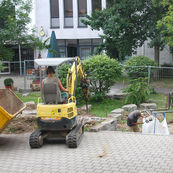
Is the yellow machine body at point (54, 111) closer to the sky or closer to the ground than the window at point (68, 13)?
closer to the ground

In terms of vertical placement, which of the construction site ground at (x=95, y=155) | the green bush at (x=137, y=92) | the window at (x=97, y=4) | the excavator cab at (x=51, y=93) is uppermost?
the window at (x=97, y=4)

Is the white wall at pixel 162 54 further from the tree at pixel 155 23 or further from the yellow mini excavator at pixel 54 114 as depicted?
the yellow mini excavator at pixel 54 114

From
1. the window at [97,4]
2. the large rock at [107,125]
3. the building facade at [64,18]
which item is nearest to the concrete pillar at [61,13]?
the building facade at [64,18]

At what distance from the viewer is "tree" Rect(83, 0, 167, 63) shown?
22.2 meters

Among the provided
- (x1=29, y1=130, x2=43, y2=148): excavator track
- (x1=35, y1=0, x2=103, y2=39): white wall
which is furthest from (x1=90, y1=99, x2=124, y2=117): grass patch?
(x1=35, y1=0, x2=103, y2=39): white wall

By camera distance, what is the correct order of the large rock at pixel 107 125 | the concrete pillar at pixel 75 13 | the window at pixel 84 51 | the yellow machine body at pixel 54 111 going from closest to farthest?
1. the yellow machine body at pixel 54 111
2. the large rock at pixel 107 125
3. the concrete pillar at pixel 75 13
4. the window at pixel 84 51

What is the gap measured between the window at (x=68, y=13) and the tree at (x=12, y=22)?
1265 centimetres

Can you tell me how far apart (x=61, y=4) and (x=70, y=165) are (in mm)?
25786

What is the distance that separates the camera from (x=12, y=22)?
18438 mm

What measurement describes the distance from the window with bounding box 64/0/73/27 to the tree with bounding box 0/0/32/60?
12647 millimetres

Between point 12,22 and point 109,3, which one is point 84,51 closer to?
point 109,3

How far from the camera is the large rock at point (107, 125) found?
10.9 meters

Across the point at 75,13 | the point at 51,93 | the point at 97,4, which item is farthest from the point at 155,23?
the point at 51,93

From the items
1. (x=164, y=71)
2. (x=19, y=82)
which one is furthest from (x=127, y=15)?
(x=19, y=82)
